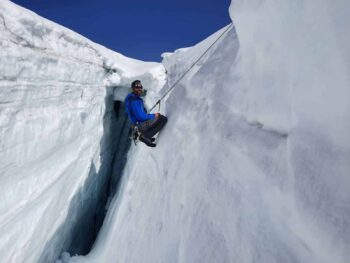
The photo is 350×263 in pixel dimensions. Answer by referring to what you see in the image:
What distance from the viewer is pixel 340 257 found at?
1.27m

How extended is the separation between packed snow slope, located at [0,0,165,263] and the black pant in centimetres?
137

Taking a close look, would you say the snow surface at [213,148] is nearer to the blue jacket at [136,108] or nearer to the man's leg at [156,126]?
the man's leg at [156,126]

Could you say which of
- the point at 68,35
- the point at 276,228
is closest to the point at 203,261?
the point at 276,228

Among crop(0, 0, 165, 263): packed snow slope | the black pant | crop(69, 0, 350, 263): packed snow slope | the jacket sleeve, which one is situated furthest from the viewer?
the jacket sleeve

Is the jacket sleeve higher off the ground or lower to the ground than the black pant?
higher

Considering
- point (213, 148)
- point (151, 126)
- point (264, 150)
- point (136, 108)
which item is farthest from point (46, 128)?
point (264, 150)

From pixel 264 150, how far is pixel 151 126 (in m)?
2.33

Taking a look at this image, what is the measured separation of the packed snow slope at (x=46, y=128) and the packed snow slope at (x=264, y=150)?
1670 millimetres

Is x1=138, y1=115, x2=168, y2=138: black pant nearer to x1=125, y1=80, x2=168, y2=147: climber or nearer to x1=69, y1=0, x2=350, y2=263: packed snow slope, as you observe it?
x1=125, y1=80, x2=168, y2=147: climber

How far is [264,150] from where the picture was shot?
203 centimetres

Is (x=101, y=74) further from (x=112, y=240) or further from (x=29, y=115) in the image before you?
(x=112, y=240)

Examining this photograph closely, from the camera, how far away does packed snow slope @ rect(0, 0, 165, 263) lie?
3232mm

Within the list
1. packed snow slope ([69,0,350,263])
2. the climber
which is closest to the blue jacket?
the climber

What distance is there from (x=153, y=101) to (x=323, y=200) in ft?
17.6
